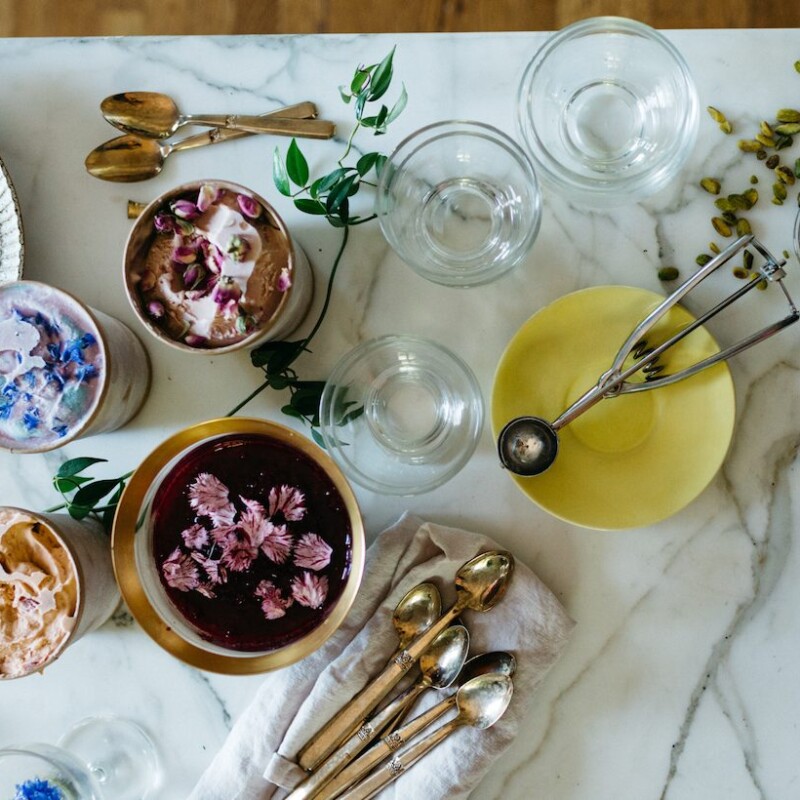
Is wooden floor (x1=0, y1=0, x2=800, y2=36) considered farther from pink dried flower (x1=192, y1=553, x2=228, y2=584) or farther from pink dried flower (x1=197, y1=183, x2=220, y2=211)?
pink dried flower (x1=192, y1=553, x2=228, y2=584)

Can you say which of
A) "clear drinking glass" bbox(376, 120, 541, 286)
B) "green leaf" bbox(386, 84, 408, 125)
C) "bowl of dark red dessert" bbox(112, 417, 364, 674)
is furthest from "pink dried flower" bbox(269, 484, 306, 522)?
"green leaf" bbox(386, 84, 408, 125)

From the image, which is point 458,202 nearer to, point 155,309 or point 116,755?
point 155,309

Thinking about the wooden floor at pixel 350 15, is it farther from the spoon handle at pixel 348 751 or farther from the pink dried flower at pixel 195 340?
the spoon handle at pixel 348 751

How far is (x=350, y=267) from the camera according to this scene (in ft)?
2.86

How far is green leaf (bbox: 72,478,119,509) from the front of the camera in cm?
82

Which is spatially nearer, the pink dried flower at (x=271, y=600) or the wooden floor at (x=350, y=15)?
the pink dried flower at (x=271, y=600)

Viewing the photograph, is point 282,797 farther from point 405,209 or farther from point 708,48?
point 708,48

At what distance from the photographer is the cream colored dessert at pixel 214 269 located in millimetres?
771

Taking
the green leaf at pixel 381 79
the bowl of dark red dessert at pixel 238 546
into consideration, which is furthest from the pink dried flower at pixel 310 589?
the green leaf at pixel 381 79

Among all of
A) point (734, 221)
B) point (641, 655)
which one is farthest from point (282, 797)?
point (734, 221)

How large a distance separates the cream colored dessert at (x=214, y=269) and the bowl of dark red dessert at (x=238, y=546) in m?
0.10

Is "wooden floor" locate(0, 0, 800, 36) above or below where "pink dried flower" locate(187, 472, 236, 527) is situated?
above

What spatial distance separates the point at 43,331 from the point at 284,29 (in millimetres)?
395

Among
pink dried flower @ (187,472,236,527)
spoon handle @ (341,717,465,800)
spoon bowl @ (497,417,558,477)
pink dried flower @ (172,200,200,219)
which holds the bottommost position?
spoon handle @ (341,717,465,800)
